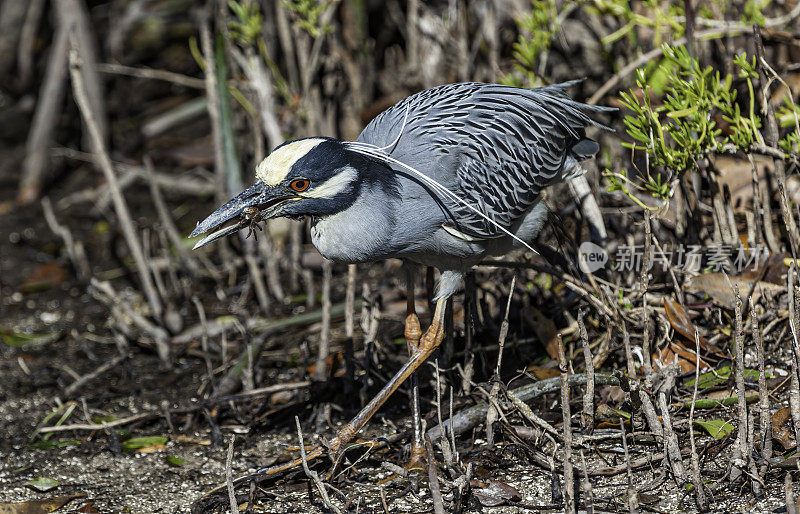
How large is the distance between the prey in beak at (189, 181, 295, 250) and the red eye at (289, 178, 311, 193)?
4 cm

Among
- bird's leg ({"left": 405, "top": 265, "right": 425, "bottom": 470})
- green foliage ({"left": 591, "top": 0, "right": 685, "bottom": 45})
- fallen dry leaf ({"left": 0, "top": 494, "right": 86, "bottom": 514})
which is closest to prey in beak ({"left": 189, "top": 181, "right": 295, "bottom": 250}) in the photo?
bird's leg ({"left": 405, "top": 265, "right": 425, "bottom": 470})

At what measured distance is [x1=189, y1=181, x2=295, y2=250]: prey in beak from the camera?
10.6 feet

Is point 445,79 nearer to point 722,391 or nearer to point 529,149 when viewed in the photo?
point 529,149

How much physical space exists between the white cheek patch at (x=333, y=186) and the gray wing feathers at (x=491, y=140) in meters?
0.34

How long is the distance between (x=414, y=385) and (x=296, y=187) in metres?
1.01

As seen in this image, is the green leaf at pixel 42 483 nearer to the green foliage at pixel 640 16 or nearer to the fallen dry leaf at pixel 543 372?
the fallen dry leaf at pixel 543 372

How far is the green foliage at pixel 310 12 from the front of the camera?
15.5 feet

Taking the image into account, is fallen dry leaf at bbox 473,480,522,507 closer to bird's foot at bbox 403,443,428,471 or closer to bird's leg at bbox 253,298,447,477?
bird's foot at bbox 403,443,428,471

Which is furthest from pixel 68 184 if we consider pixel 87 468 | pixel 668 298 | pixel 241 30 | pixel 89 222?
pixel 668 298

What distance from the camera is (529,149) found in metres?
3.84

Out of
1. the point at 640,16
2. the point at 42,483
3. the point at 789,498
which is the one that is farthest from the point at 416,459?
the point at 640,16

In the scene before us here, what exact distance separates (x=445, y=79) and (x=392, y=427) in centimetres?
302

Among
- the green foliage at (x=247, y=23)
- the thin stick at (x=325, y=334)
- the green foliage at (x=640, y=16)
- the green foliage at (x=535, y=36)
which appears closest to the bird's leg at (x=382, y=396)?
the thin stick at (x=325, y=334)

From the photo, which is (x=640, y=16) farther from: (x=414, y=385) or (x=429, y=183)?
(x=414, y=385)
